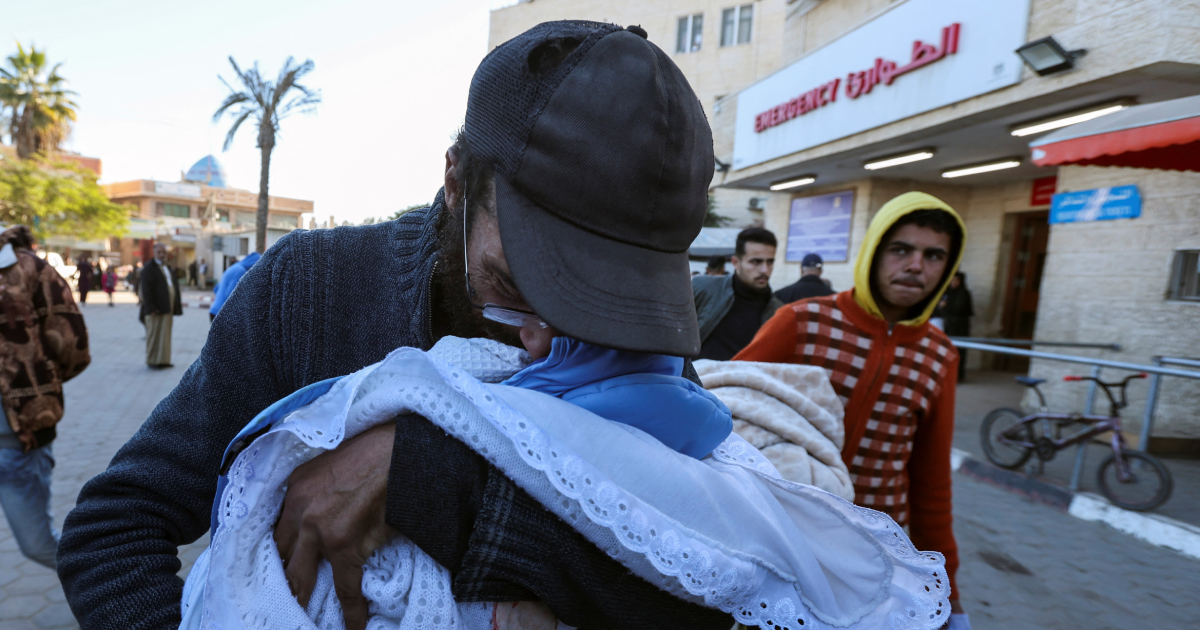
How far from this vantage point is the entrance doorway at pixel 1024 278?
37.3 ft

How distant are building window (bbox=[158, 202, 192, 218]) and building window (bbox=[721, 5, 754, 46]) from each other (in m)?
47.6

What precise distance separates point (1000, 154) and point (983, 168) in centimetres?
50

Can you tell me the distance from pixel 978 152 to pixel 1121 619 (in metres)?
8.10

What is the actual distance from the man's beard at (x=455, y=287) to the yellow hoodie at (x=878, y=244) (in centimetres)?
201

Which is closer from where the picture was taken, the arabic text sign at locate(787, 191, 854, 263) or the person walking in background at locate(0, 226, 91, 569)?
the person walking in background at locate(0, 226, 91, 569)

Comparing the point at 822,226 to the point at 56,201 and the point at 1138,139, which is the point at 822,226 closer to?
the point at 1138,139

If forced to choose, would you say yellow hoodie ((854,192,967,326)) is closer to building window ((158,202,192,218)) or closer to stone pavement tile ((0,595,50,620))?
stone pavement tile ((0,595,50,620))

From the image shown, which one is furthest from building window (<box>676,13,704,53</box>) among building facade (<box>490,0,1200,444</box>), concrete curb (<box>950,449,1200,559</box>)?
concrete curb (<box>950,449,1200,559</box>)

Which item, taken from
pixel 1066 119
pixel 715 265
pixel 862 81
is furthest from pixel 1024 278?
pixel 715 265

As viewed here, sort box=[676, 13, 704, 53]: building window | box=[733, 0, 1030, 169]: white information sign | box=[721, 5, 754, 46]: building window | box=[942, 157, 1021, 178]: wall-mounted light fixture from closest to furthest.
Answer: box=[733, 0, 1030, 169]: white information sign, box=[942, 157, 1021, 178]: wall-mounted light fixture, box=[721, 5, 754, 46]: building window, box=[676, 13, 704, 53]: building window

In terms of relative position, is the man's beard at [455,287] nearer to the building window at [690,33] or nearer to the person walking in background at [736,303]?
the person walking in background at [736,303]

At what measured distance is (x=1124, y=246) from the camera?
7445 millimetres

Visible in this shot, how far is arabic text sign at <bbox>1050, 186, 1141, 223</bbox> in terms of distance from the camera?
7320 millimetres

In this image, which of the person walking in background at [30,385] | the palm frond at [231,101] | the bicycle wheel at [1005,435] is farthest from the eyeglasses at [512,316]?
the palm frond at [231,101]
